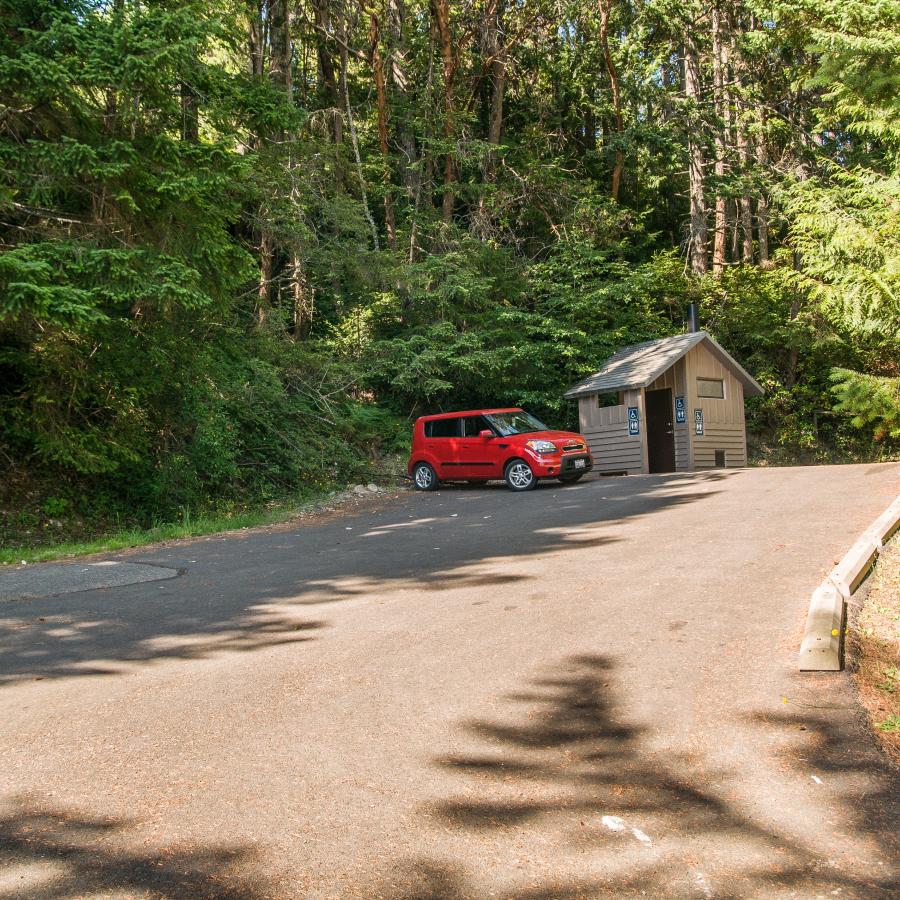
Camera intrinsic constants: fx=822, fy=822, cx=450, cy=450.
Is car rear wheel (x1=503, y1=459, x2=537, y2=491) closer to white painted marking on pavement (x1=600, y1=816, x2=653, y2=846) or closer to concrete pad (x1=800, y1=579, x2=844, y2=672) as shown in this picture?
concrete pad (x1=800, y1=579, x2=844, y2=672)

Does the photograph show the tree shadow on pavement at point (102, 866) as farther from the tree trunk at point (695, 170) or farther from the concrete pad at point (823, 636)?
the tree trunk at point (695, 170)

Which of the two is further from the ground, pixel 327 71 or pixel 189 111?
pixel 327 71

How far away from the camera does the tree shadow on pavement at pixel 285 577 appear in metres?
6.39

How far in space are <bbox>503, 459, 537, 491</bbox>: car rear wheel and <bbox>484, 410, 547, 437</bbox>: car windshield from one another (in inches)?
30.0

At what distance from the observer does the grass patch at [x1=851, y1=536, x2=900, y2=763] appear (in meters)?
4.24

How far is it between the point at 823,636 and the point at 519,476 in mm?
13509

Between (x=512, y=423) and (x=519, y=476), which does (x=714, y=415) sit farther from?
(x=519, y=476)

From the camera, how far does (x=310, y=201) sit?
69.7ft

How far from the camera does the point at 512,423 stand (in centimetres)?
1938

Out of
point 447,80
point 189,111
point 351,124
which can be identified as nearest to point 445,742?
point 189,111

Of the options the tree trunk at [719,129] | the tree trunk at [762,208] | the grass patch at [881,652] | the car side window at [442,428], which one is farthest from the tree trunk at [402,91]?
the grass patch at [881,652]

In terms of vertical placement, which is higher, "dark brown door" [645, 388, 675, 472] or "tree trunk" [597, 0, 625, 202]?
"tree trunk" [597, 0, 625, 202]

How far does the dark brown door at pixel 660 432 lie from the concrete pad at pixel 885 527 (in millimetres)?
15460

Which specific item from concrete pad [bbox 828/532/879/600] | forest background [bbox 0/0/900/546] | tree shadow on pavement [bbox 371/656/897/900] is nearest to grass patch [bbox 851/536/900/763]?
concrete pad [bbox 828/532/879/600]
